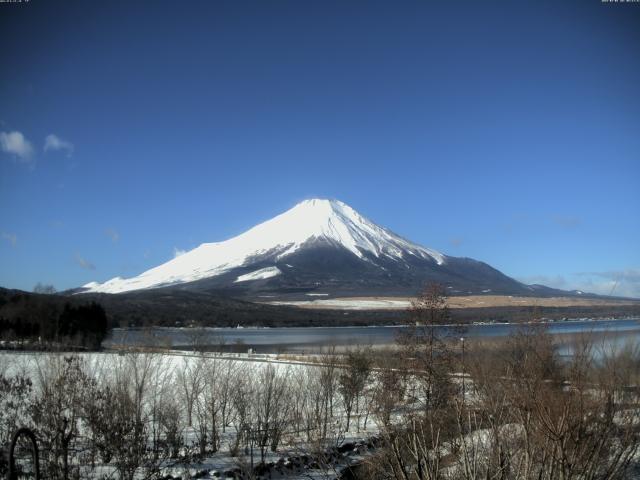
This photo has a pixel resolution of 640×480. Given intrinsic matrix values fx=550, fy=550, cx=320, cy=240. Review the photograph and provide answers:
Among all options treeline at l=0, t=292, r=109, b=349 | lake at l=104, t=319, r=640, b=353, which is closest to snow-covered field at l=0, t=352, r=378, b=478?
lake at l=104, t=319, r=640, b=353

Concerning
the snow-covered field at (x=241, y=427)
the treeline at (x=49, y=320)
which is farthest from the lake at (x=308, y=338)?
the snow-covered field at (x=241, y=427)

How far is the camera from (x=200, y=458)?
18641 millimetres

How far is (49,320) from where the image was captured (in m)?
59.6

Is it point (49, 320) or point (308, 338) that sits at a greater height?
point (49, 320)

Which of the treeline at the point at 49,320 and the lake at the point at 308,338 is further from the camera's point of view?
the treeline at the point at 49,320

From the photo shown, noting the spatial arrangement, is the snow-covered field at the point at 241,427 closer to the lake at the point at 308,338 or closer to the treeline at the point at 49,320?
the lake at the point at 308,338

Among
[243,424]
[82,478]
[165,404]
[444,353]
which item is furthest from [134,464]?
[444,353]

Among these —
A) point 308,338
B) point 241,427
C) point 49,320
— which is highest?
point 49,320

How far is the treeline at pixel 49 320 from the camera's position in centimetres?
5603

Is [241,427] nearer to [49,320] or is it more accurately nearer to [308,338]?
[49,320]

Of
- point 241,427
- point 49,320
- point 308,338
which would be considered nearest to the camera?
point 241,427

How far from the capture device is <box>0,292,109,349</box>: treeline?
56031mm

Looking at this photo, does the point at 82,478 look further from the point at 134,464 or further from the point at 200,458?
the point at 200,458

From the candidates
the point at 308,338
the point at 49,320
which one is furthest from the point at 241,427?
the point at 308,338
